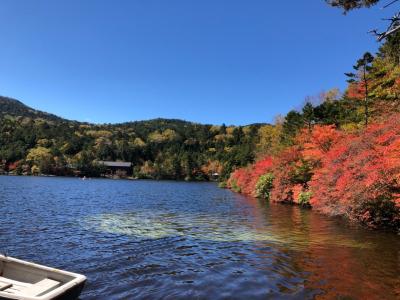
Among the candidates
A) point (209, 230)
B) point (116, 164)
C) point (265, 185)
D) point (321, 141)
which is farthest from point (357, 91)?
point (116, 164)

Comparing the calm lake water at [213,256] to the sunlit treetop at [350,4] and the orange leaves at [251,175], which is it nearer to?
the sunlit treetop at [350,4]

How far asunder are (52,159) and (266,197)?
133424 mm

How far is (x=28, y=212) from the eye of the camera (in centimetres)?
2955

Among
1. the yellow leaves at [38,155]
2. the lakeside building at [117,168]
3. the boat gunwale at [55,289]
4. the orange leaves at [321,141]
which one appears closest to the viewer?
the boat gunwale at [55,289]

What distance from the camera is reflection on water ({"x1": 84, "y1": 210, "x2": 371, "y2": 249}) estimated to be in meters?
19.2

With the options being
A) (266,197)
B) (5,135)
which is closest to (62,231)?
(266,197)

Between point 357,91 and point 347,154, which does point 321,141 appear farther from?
point 357,91

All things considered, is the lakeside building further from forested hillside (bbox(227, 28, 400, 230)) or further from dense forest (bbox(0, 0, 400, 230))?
forested hillside (bbox(227, 28, 400, 230))

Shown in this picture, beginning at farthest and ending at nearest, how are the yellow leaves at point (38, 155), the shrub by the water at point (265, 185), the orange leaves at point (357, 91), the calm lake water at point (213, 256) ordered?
the yellow leaves at point (38, 155)
the shrub by the water at point (265, 185)
the orange leaves at point (357, 91)
the calm lake water at point (213, 256)

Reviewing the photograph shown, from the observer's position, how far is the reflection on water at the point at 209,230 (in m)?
19.2

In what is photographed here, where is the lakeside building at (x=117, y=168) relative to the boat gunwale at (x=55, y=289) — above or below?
above

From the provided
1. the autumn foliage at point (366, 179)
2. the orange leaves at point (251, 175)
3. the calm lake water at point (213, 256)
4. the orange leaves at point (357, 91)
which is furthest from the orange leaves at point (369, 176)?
the orange leaves at point (251, 175)

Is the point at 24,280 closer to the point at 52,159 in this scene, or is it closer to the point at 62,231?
the point at 62,231

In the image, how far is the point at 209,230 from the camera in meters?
22.7
